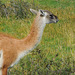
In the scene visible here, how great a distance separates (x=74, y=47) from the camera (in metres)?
7.25

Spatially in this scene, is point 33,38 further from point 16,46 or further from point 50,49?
point 50,49

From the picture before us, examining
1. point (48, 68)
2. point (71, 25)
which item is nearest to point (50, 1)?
point (71, 25)

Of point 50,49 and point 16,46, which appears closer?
point 16,46

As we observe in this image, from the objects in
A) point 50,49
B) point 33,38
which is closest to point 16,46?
point 33,38

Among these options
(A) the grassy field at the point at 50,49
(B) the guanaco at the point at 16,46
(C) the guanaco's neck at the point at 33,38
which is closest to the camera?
(B) the guanaco at the point at 16,46

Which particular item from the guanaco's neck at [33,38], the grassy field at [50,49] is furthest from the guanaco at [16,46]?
the grassy field at [50,49]

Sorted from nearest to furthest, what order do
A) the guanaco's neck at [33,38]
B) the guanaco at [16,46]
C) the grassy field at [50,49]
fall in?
the guanaco at [16,46] < the guanaco's neck at [33,38] < the grassy field at [50,49]

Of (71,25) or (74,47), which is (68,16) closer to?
(71,25)

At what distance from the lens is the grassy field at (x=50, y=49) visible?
18.6 feet

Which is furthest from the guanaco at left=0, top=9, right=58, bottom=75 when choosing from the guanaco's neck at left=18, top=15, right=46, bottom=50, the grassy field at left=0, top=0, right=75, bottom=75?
the grassy field at left=0, top=0, right=75, bottom=75

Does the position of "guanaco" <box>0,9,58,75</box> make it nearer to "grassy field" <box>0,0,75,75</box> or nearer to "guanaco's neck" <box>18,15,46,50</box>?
"guanaco's neck" <box>18,15,46,50</box>

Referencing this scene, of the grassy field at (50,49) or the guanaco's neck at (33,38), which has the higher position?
the guanaco's neck at (33,38)

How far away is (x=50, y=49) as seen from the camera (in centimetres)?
705

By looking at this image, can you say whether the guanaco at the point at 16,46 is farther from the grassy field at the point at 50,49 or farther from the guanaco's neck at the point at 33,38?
the grassy field at the point at 50,49
